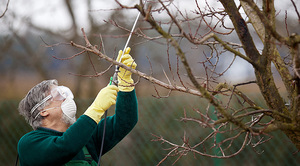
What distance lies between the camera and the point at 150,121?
14.3 feet

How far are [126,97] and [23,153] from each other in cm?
69

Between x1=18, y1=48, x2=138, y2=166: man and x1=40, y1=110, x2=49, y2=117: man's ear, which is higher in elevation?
x1=40, y1=110, x2=49, y2=117: man's ear

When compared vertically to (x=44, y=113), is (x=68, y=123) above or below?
below

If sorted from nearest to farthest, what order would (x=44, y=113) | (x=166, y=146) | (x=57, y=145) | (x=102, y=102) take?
(x=57, y=145)
(x=102, y=102)
(x=44, y=113)
(x=166, y=146)

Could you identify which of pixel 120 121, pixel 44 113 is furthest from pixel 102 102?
pixel 44 113

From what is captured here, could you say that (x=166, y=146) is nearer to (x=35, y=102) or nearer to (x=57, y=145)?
(x=35, y=102)

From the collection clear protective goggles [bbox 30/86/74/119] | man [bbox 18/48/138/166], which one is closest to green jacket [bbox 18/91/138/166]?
man [bbox 18/48/138/166]

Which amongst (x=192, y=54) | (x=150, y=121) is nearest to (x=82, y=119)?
(x=150, y=121)

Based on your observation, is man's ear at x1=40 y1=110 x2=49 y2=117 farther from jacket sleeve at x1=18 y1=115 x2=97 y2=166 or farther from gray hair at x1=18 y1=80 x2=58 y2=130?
jacket sleeve at x1=18 y1=115 x2=97 y2=166

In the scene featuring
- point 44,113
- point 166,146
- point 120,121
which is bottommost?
point 166,146

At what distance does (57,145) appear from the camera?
78.2 inches

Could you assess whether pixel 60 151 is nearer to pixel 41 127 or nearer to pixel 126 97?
pixel 41 127

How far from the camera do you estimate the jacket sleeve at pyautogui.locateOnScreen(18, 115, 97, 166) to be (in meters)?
1.98

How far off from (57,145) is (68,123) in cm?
29
